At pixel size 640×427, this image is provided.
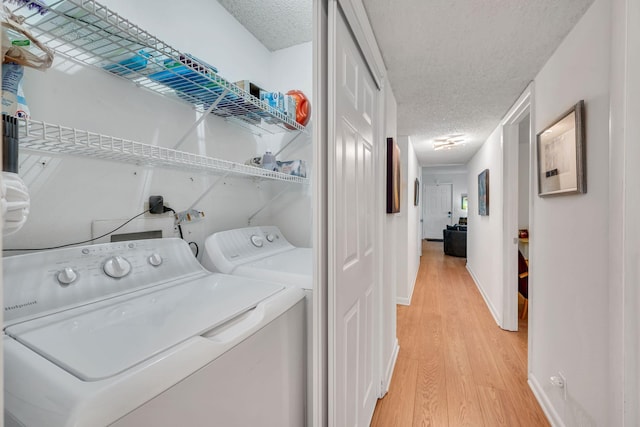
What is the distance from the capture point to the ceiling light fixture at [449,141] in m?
3.51

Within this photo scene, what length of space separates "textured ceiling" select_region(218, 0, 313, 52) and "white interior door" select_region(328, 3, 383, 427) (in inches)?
26.7

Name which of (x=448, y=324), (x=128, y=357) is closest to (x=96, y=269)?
(x=128, y=357)

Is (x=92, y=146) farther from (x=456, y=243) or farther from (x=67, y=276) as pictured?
(x=456, y=243)

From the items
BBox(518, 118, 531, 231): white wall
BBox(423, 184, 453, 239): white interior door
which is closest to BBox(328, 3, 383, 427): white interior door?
BBox(518, 118, 531, 231): white wall

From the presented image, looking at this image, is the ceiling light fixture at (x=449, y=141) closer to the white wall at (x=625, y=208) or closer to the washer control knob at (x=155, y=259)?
the white wall at (x=625, y=208)

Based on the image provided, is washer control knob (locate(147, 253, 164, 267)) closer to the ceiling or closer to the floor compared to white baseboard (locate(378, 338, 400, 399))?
closer to the ceiling

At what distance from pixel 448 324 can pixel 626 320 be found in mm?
2060

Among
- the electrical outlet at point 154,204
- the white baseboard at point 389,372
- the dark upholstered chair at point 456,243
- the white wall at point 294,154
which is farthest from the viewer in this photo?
the dark upholstered chair at point 456,243

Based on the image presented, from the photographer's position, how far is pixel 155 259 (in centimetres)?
108

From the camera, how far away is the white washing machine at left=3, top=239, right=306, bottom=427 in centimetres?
50

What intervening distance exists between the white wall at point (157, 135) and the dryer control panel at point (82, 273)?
173 millimetres

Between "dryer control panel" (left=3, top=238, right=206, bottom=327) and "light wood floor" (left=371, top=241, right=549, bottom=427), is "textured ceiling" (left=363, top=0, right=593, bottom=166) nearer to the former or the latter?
"dryer control panel" (left=3, top=238, right=206, bottom=327)

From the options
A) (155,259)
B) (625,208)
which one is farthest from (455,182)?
(155,259)

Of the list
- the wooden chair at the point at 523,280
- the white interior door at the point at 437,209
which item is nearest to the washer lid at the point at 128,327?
the wooden chair at the point at 523,280
